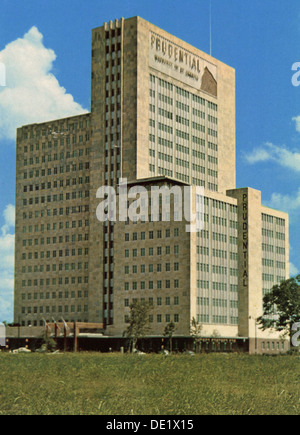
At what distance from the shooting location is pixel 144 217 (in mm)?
149875

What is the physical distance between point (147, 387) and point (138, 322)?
103589mm

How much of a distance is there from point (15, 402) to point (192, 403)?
8.26 meters

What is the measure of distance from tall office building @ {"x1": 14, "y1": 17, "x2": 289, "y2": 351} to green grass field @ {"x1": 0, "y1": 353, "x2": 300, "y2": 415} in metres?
95.6

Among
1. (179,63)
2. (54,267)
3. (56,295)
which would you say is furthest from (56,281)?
(179,63)

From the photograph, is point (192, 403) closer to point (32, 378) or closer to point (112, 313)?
point (32, 378)

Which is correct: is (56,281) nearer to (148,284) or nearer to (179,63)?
(148,284)

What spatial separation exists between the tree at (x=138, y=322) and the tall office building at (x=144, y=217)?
6.59m

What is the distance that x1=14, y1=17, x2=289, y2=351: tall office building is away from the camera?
5915 inches

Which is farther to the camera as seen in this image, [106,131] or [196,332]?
[106,131]

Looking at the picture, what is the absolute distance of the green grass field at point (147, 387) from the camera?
31281 mm

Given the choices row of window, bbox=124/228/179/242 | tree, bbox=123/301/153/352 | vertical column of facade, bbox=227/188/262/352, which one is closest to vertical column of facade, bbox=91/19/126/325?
row of window, bbox=124/228/179/242

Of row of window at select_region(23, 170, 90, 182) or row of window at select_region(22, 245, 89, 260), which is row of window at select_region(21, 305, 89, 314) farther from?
row of window at select_region(23, 170, 90, 182)
